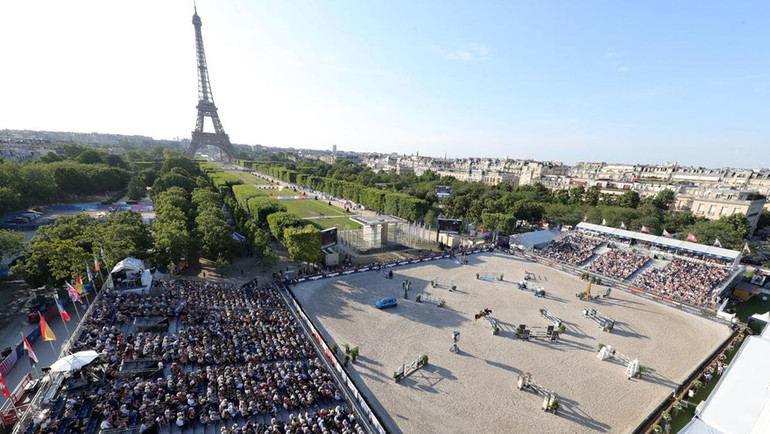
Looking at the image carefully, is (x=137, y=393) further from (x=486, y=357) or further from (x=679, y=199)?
(x=679, y=199)

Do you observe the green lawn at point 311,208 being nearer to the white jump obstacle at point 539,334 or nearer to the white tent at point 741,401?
the white jump obstacle at point 539,334

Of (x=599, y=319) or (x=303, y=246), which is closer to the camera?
(x=599, y=319)

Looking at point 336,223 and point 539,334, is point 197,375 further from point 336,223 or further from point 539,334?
point 336,223

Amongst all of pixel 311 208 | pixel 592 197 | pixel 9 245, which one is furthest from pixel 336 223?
pixel 592 197

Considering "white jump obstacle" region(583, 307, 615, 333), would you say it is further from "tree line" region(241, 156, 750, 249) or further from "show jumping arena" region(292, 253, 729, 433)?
"tree line" region(241, 156, 750, 249)

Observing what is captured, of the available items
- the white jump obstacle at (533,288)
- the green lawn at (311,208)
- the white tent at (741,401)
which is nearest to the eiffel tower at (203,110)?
the green lawn at (311,208)

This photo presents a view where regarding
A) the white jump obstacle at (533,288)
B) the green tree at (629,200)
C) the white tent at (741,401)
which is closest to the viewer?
the white tent at (741,401)
